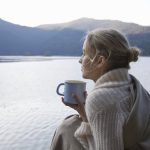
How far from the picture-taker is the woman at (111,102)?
65.3 inches

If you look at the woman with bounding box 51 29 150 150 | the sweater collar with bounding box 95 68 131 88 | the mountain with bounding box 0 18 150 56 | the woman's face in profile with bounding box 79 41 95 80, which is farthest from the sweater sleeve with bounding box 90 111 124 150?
the mountain with bounding box 0 18 150 56

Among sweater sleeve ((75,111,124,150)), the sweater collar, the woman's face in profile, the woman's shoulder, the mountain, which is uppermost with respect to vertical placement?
the woman's face in profile

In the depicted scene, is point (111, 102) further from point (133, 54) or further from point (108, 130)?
point (133, 54)

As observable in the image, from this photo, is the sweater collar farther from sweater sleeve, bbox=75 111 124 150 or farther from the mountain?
the mountain

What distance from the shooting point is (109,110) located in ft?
5.42

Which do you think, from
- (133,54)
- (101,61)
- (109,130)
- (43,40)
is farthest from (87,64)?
(43,40)

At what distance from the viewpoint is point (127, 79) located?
1817 mm

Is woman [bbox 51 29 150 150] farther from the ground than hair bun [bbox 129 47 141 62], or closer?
closer

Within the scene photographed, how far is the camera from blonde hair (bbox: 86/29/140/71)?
1772 mm

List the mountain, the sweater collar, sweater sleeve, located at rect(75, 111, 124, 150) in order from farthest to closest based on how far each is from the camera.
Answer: the mountain, the sweater collar, sweater sleeve, located at rect(75, 111, 124, 150)

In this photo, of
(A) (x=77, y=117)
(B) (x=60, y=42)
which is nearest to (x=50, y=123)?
(A) (x=77, y=117)

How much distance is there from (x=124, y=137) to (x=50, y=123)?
8682 mm

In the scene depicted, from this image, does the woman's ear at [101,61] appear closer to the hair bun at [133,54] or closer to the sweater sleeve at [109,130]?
the hair bun at [133,54]

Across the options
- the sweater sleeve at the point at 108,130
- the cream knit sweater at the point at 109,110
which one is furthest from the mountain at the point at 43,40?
the sweater sleeve at the point at 108,130
